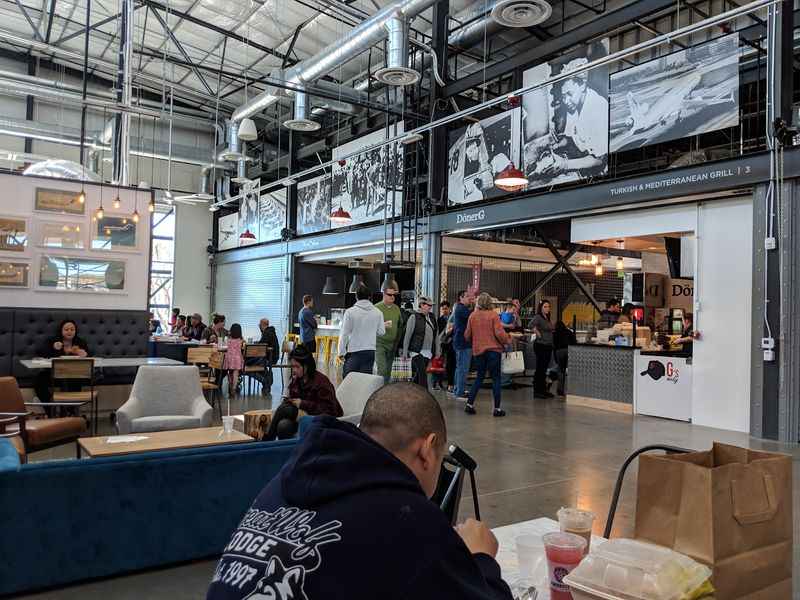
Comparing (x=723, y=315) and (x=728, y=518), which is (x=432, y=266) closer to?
(x=723, y=315)

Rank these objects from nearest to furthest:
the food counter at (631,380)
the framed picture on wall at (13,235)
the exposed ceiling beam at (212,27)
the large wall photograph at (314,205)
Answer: the framed picture on wall at (13,235)
the food counter at (631,380)
the exposed ceiling beam at (212,27)
the large wall photograph at (314,205)

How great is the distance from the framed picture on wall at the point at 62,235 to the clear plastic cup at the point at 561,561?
28.0ft

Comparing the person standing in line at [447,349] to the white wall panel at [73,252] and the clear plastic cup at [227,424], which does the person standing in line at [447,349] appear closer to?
the white wall panel at [73,252]

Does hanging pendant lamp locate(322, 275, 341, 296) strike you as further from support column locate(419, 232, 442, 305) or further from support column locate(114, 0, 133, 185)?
support column locate(114, 0, 133, 185)

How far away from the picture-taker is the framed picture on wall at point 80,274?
8055mm

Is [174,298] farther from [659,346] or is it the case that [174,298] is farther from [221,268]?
[659,346]

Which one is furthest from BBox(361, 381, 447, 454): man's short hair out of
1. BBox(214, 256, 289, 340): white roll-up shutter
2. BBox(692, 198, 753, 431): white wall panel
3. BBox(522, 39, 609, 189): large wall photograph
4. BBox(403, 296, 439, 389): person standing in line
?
BBox(214, 256, 289, 340): white roll-up shutter

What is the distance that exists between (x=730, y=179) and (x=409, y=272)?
12455 mm

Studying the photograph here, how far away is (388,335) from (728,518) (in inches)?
252

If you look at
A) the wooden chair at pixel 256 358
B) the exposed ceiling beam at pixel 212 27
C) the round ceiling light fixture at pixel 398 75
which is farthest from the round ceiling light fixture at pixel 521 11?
the exposed ceiling beam at pixel 212 27

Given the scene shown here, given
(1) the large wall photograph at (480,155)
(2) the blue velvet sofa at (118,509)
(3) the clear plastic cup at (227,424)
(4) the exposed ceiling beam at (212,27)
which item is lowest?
(2) the blue velvet sofa at (118,509)

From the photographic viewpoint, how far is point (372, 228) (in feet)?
46.3

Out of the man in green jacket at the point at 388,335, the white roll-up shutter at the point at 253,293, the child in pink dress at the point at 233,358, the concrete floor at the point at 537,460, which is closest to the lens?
the concrete floor at the point at 537,460

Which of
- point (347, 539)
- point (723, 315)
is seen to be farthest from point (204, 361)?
point (347, 539)
